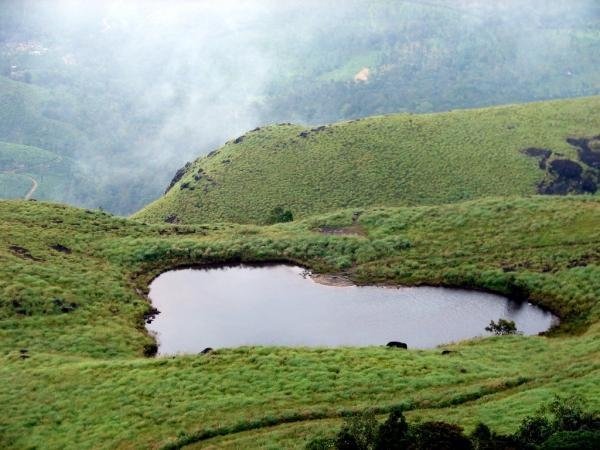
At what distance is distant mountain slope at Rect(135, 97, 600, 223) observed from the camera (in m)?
124

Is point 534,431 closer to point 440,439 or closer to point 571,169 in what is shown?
point 440,439

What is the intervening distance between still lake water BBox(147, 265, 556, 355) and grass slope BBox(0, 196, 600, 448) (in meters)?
2.02

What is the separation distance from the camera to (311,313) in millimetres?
62875

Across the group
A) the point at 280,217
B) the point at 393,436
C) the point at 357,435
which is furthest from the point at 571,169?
the point at 393,436

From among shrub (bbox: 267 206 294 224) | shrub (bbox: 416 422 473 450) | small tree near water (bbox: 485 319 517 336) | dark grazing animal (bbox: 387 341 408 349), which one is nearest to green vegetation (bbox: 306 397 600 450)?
shrub (bbox: 416 422 473 450)

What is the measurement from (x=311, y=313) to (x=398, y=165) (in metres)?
71.4

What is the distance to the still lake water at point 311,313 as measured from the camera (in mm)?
58125

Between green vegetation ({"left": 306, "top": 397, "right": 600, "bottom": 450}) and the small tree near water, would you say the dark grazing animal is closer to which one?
the small tree near water

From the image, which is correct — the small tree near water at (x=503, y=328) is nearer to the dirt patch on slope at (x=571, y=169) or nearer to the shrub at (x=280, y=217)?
the shrub at (x=280, y=217)

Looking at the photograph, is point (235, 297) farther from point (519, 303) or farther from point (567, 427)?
point (567, 427)

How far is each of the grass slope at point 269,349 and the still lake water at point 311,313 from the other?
202 cm

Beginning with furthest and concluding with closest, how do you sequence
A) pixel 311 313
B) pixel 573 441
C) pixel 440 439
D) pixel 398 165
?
pixel 398 165
pixel 311 313
pixel 440 439
pixel 573 441

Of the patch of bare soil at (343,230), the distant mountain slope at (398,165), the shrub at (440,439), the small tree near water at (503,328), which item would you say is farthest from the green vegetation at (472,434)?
the distant mountain slope at (398,165)

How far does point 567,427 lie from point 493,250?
37615 mm
